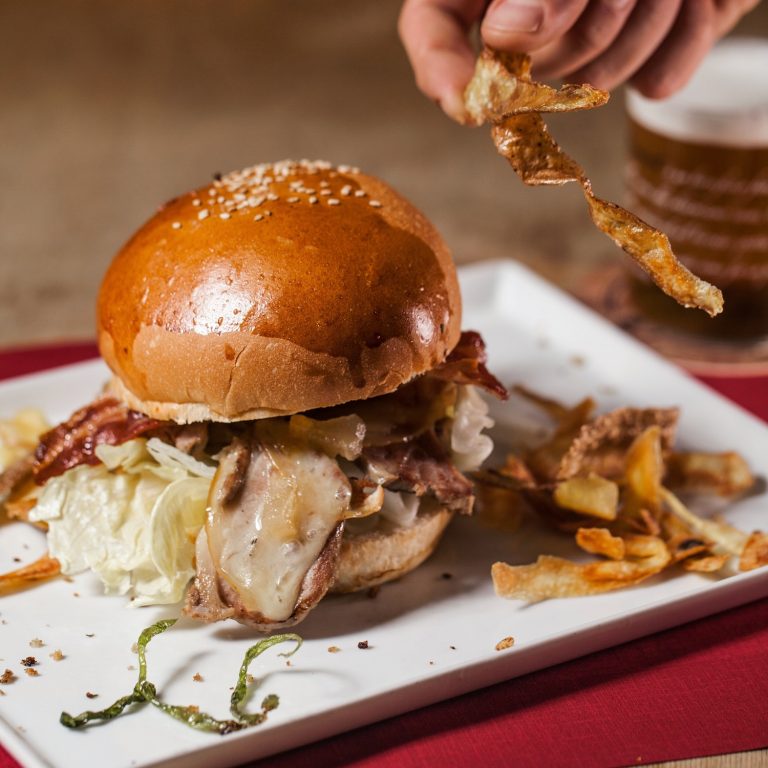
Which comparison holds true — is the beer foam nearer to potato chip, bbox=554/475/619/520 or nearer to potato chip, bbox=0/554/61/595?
potato chip, bbox=554/475/619/520

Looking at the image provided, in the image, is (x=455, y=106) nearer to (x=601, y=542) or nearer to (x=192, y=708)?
(x=601, y=542)

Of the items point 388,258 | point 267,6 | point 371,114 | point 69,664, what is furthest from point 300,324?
point 267,6

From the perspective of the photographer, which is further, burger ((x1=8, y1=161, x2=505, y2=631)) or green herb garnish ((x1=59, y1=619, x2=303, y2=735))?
burger ((x1=8, y1=161, x2=505, y2=631))

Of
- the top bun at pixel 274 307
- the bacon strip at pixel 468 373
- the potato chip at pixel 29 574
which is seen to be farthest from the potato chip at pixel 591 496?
the potato chip at pixel 29 574

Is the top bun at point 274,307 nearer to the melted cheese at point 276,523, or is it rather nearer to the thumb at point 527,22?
the melted cheese at point 276,523

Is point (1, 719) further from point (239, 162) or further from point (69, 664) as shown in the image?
point (239, 162)

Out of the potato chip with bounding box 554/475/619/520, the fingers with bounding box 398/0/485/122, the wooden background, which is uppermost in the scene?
the fingers with bounding box 398/0/485/122

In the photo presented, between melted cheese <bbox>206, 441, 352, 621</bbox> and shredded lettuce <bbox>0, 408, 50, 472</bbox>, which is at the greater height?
melted cheese <bbox>206, 441, 352, 621</bbox>

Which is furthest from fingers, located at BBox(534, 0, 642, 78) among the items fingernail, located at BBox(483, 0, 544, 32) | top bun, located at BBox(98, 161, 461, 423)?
top bun, located at BBox(98, 161, 461, 423)
